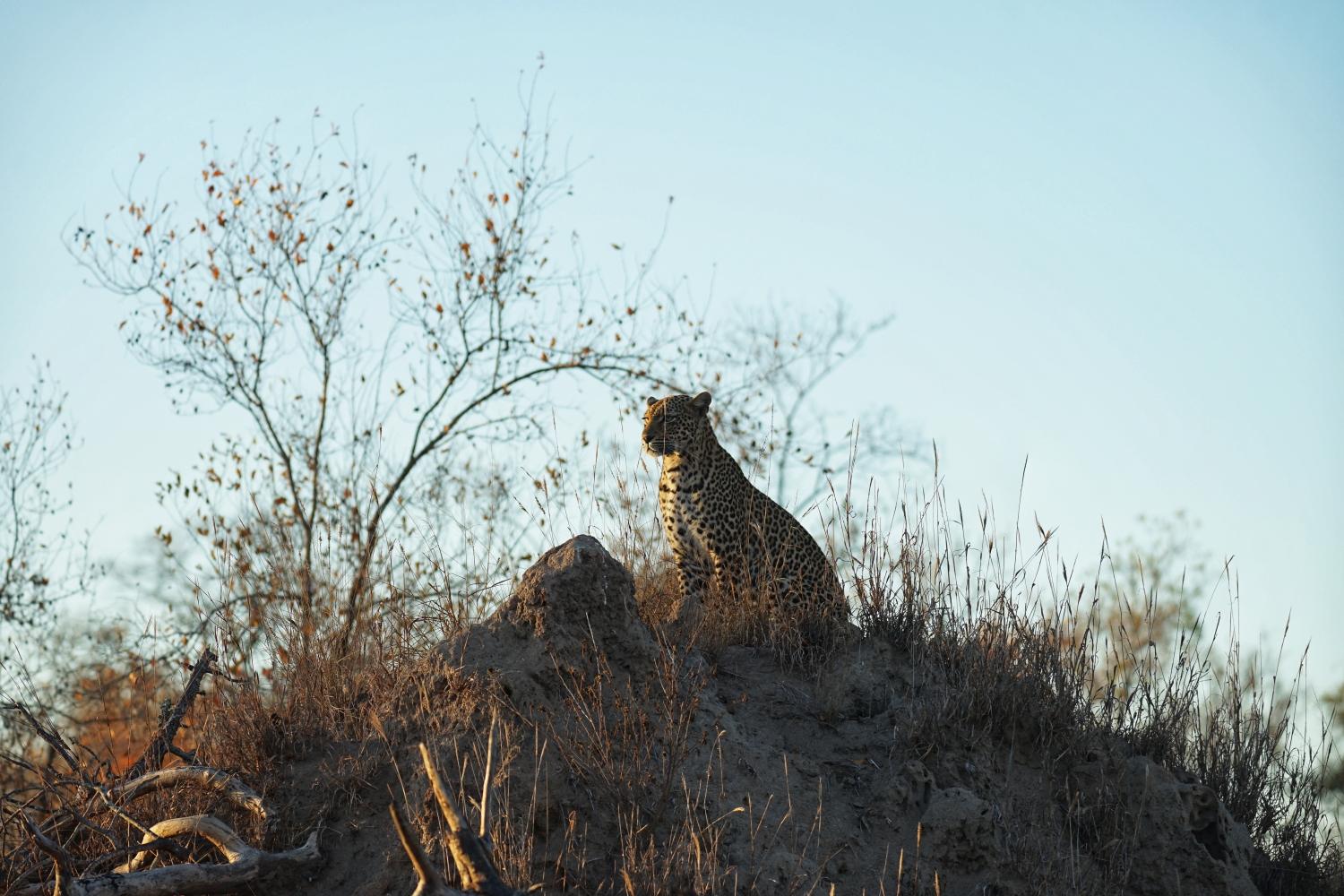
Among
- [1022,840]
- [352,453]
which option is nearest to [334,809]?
[1022,840]

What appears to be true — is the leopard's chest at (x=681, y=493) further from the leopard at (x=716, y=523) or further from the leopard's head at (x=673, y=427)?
the leopard's head at (x=673, y=427)

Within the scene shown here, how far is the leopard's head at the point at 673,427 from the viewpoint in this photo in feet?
28.2

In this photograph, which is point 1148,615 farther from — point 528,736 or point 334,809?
point 334,809

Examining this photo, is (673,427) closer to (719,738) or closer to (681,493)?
(681,493)

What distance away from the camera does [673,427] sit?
859 cm

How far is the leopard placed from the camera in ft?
24.8

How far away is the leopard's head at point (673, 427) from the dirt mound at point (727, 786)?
8.87 feet

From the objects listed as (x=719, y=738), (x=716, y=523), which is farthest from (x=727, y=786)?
(x=716, y=523)

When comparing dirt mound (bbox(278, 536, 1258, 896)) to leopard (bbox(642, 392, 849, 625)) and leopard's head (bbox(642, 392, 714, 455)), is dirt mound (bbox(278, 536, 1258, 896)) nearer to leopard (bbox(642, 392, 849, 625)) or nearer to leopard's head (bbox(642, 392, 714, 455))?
leopard (bbox(642, 392, 849, 625))

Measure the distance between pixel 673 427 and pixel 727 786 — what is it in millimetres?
3800

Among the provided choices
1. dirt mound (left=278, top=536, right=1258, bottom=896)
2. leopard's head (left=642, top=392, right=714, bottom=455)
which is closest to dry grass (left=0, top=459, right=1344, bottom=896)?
dirt mound (left=278, top=536, right=1258, bottom=896)

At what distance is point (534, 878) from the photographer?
4.64 metres

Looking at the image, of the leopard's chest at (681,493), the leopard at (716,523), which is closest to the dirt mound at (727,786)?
the leopard at (716,523)

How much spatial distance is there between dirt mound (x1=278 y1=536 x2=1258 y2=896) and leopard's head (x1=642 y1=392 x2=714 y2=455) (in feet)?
8.87
